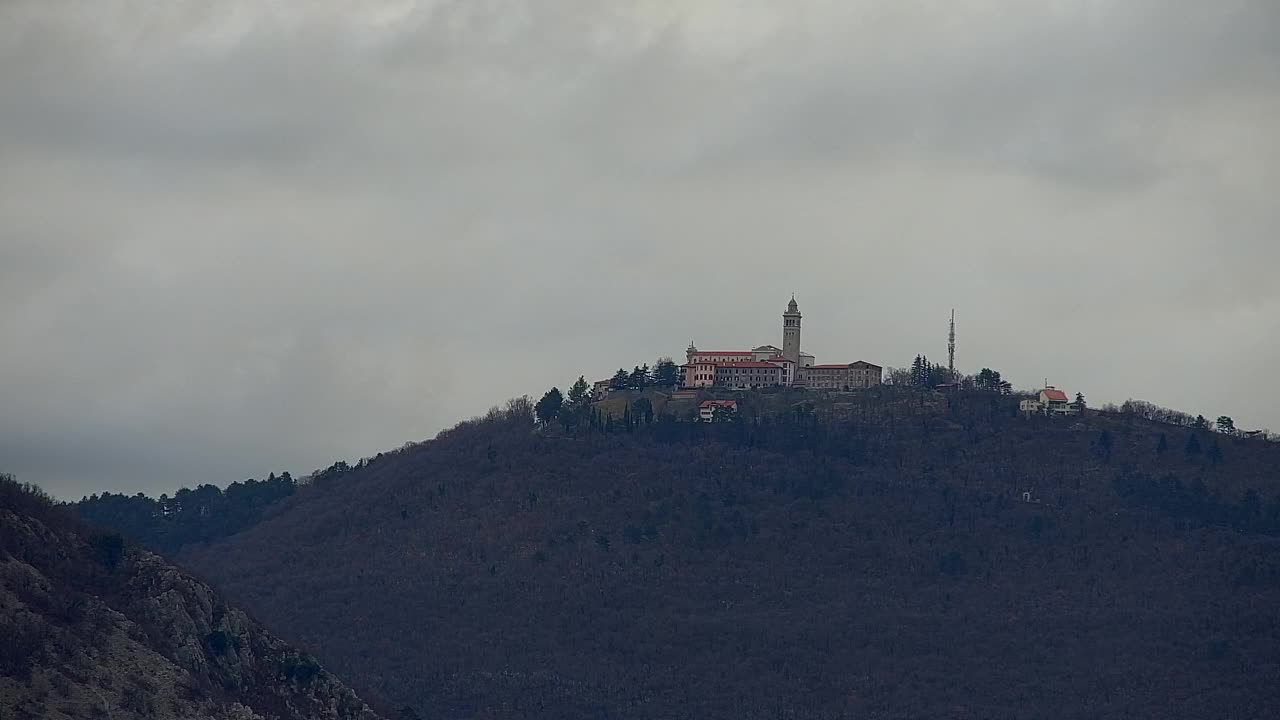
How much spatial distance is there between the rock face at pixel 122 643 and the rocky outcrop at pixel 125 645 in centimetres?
10

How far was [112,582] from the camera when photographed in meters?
182

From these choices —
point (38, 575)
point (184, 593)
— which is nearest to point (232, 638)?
point (184, 593)

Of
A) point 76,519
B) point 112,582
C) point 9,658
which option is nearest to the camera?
point 9,658

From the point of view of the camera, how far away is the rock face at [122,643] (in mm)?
161000

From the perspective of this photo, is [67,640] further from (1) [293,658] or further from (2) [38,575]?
(1) [293,658]

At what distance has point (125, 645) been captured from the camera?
561 ft

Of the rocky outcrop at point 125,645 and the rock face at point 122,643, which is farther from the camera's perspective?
the rock face at point 122,643

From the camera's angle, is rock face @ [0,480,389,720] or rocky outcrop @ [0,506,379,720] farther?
rock face @ [0,480,389,720]

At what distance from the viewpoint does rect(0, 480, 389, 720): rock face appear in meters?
161

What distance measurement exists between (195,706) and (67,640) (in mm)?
9568

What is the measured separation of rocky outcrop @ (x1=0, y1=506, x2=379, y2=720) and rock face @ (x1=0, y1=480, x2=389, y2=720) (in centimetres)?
10

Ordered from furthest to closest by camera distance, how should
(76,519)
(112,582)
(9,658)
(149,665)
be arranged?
(76,519) < (112,582) < (149,665) < (9,658)

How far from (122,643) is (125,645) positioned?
24cm

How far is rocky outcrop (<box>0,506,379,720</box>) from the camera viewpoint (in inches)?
6334
